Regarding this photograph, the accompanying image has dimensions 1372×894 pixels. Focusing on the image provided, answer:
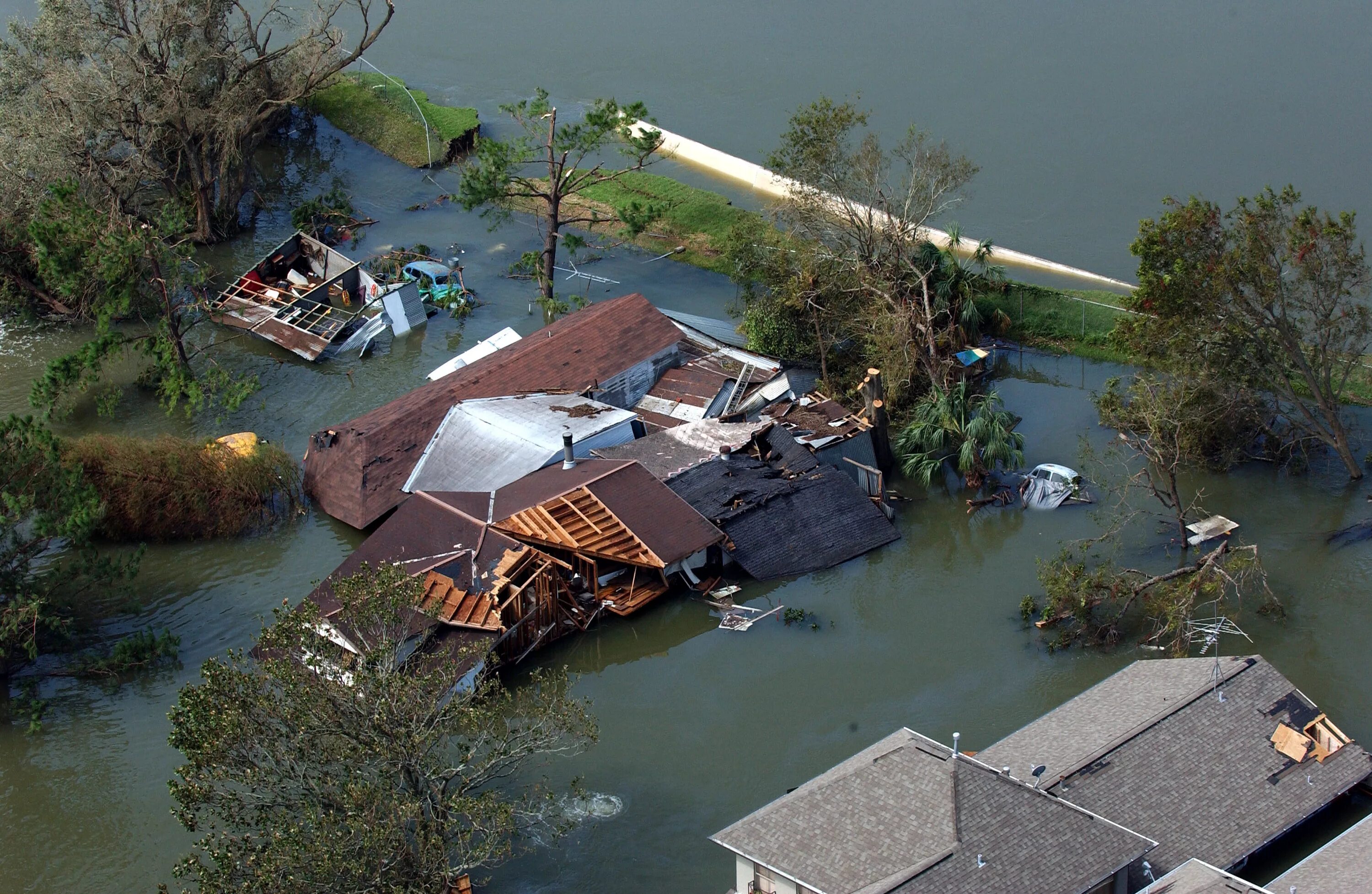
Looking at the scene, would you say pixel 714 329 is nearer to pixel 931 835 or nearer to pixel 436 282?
pixel 436 282

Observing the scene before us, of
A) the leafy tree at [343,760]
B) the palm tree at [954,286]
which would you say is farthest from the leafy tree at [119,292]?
the palm tree at [954,286]

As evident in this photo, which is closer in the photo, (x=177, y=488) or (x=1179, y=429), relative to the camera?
(x=1179, y=429)

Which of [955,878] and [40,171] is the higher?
[955,878]

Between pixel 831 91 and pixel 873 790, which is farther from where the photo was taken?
pixel 831 91

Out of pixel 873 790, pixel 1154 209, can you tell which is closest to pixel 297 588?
pixel 873 790

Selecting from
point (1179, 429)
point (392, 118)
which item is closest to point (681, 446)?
point (1179, 429)

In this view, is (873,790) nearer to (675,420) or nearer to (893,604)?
(893,604)

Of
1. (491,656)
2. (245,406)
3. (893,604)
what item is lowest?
(245,406)
